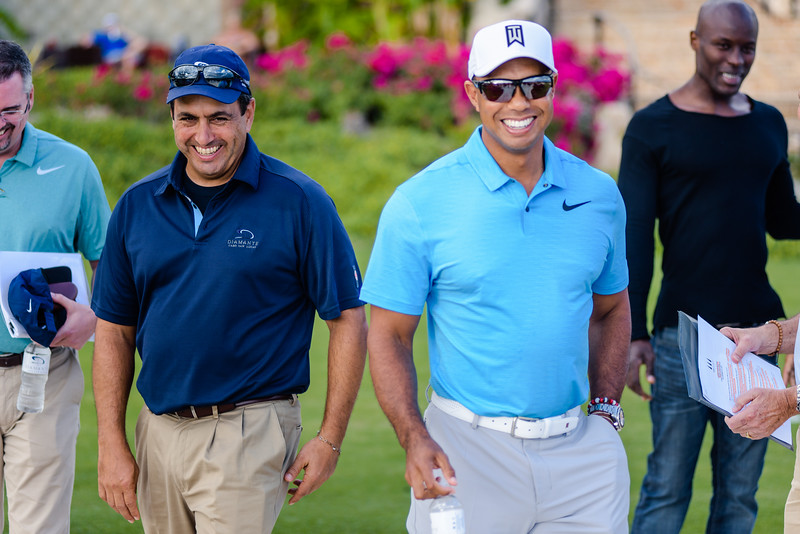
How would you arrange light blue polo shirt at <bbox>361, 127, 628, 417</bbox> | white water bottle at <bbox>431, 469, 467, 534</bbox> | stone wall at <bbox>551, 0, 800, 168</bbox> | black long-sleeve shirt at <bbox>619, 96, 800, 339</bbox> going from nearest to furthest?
1. white water bottle at <bbox>431, 469, 467, 534</bbox>
2. light blue polo shirt at <bbox>361, 127, 628, 417</bbox>
3. black long-sleeve shirt at <bbox>619, 96, 800, 339</bbox>
4. stone wall at <bbox>551, 0, 800, 168</bbox>

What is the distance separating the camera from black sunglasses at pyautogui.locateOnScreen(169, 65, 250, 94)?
3592 millimetres

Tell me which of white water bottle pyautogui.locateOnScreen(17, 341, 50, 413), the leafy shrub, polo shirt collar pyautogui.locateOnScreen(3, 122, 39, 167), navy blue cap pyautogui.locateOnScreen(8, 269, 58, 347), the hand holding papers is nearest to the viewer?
the hand holding papers

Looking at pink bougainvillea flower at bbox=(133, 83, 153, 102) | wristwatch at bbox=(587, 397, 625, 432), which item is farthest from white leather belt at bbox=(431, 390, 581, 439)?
pink bougainvillea flower at bbox=(133, 83, 153, 102)

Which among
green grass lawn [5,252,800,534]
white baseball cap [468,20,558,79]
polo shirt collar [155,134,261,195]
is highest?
white baseball cap [468,20,558,79]

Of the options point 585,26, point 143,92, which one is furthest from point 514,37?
point 585,26

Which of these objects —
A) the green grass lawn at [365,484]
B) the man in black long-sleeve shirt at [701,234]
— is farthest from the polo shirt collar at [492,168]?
the green grass lawn at [365,484]

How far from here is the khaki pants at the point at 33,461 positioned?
4223 millimetres

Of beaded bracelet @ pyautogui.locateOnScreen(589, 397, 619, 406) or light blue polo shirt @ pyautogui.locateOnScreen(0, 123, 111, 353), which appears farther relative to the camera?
light blue polo shirt @ pyautogui.locateOnScreen(0, 123, 111, 353)

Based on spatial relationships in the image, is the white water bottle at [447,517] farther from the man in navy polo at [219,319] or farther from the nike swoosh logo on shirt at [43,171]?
the nike swoosh logo on shirt at [43,171]

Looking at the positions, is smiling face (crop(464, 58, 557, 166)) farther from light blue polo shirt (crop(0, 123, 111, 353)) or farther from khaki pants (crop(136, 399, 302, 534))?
light blue polo shirt (crop(0, 123, 111, 353))

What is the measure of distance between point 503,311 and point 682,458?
1641mm

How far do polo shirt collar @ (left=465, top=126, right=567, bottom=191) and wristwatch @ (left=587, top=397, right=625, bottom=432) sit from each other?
0.73 m

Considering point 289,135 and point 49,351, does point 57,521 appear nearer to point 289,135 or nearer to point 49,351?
point 49,351

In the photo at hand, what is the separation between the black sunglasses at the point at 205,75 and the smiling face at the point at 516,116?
2.71 ft
